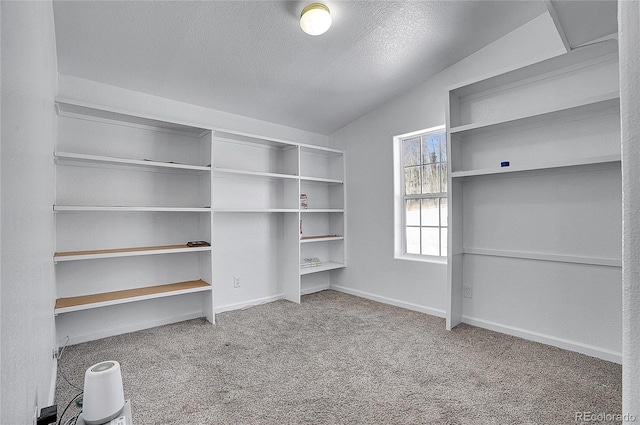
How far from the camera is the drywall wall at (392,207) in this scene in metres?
2.56

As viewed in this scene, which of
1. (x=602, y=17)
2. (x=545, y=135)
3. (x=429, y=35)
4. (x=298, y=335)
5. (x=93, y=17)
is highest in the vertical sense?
(x=429, y=35)

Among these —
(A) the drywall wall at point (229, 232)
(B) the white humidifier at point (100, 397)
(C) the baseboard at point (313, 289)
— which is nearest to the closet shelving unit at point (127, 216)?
(A) the drywall wall at point (229, 232)

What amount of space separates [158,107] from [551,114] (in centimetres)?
348

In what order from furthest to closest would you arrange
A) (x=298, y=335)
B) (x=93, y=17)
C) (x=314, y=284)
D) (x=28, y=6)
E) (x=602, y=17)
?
(x=314, y=284)
(x=298, y=335)
(x=93, y=17)
(x=602, y=17)
(x=28, y=6)

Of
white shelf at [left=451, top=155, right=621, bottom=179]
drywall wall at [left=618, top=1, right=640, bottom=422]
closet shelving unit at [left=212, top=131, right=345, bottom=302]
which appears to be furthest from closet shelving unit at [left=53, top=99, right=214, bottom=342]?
drywall wall at [left=618, top=1, right=640, bottom=422]

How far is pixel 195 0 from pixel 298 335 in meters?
2.73

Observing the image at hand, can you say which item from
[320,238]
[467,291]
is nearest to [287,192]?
[320,238]

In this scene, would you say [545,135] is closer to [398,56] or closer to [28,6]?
[398,56]

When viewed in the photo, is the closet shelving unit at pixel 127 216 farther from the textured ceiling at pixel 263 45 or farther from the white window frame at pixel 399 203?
the white window frame at pixel 399 203

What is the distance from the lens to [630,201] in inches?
16.8

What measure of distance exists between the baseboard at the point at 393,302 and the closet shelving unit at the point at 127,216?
1.89 meters

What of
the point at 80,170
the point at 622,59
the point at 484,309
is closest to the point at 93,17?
the point at 80,170

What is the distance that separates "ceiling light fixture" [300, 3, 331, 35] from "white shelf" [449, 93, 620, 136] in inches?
58.6

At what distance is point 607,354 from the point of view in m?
2.40
